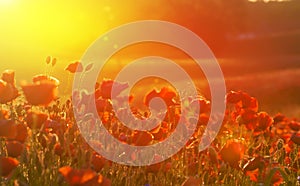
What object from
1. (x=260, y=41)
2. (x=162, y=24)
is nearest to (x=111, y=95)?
(x=162, y=24)

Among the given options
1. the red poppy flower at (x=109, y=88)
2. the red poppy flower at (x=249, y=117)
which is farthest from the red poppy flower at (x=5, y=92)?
the red poppy flower at (x=249, y=117)

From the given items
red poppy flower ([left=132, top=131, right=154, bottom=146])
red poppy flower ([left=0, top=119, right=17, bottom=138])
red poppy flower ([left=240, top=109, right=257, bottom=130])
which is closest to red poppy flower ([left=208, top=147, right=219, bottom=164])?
red poppy flower ([left=132, top=131, right=154, bottom=146])

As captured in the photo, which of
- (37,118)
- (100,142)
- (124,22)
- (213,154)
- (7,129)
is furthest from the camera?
(124,22)

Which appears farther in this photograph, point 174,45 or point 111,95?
point 174,45

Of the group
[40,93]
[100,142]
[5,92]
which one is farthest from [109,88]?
[40,93]

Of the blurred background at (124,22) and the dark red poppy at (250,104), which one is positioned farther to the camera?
the blurred background at (124,22)

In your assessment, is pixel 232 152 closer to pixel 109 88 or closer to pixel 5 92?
pixel 109 88

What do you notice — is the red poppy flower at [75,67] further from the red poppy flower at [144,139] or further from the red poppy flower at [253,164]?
the red poppy flower at [253,164]

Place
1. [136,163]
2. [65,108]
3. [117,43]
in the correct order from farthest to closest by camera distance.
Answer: [117,43] → [65,108] → [136,163]

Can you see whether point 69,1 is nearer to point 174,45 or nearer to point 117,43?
point 117,43
